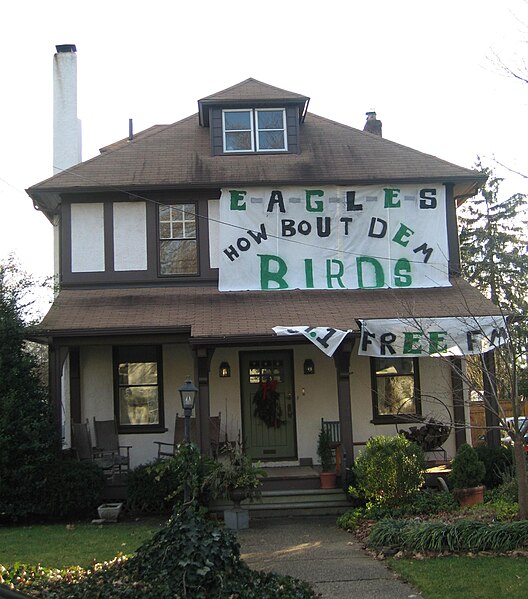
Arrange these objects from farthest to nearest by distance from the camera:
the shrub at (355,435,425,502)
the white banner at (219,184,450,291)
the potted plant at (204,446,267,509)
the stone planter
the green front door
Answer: the white banner at (219,184,450,291) → the green front door → the stone planter → the shrub at (355,435,425,502) → the potted plant at (204,446,267,509)

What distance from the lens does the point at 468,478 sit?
1129 centimetres

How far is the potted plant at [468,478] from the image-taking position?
11.2 m

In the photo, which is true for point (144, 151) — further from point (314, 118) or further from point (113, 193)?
point (314, 118)

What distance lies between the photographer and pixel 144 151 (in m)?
16.5

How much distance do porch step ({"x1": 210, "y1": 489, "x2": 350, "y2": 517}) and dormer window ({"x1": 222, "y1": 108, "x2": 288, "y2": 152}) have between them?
24.8ft

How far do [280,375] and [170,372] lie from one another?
7.23ft

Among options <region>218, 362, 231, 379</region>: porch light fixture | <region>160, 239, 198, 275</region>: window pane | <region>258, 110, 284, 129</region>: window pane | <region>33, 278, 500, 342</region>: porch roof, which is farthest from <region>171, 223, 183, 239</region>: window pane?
<region>258, 110, 284, 129</region>: window pane

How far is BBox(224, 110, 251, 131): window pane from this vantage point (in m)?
16.5

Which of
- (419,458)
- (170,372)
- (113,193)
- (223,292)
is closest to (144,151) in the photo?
(113,193)

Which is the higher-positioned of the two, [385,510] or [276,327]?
[276,327]

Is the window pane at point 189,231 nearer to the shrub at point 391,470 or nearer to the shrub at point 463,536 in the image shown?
the shrub at point 391,470

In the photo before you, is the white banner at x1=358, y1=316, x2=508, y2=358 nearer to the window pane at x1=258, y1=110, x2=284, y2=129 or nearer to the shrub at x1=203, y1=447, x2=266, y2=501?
the shrub at x1=203, y1=447, x2=266, y2=501

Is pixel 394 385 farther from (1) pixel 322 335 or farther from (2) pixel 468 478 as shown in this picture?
(2) pixel 468 478

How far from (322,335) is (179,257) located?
408 cm
